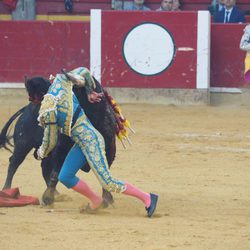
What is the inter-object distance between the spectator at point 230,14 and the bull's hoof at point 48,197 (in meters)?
6.63

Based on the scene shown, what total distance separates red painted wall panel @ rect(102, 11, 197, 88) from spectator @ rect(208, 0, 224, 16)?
81 centimetres

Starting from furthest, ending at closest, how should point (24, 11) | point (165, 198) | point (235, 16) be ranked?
point (24, 11) → point (235, 16) → point (165, 198)

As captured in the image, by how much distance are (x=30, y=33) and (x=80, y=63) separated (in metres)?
0.73

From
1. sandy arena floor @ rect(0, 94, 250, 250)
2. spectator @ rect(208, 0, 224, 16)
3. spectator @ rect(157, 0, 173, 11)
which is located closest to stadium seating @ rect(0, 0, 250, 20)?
spectator @ rect(157, 0, 173, 11)

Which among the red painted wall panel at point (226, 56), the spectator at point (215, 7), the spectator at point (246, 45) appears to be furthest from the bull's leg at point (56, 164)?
the spectator at point (215, 7)

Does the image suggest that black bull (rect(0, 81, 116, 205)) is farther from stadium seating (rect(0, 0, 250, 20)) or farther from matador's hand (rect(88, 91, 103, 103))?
stadium seating (rect(0, 0, 250, 20))

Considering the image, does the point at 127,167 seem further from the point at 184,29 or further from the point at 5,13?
the point at 5,13

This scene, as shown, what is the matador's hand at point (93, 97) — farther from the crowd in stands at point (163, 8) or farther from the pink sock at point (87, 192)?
the crowd in stands at point (163, 8)

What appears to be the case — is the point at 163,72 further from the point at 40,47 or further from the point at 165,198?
the point at 165,198

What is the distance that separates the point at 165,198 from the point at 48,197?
34.3 inches

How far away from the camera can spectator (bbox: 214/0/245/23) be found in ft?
43.7

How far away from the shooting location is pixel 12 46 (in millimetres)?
13438

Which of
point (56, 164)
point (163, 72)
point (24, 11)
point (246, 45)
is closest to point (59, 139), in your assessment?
point (56, 164)

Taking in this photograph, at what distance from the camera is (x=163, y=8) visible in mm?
13586
